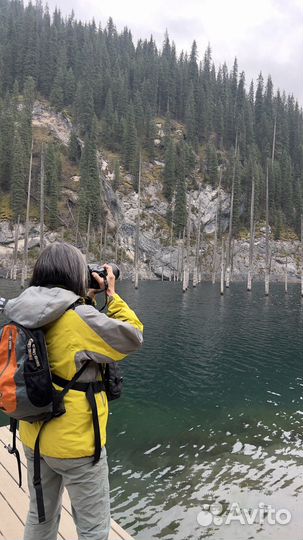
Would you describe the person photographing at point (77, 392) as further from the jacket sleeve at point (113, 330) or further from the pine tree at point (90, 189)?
the pine tree at point (90, 189)

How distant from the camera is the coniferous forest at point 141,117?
6694 centimetres

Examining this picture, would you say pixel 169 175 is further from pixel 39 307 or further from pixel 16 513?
pixel 39 307

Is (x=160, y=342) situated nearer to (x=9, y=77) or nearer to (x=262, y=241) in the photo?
(x=262, y=241)

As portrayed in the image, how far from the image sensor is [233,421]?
10.2 meters

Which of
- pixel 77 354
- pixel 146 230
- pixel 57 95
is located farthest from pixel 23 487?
pixel 57 95

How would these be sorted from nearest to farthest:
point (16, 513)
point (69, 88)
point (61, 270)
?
point (61, 270) < point (16, 513) < point (69, 88)

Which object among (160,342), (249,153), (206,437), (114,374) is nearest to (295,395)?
(206,437)

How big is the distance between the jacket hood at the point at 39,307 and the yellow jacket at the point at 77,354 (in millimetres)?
93

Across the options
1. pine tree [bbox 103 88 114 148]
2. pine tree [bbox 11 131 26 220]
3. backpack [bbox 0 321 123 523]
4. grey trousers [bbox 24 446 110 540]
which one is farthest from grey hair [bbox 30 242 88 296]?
pine tree [bbox 103 88 114 148]

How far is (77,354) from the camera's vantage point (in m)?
2.43

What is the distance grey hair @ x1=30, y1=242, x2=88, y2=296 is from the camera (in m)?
2.64

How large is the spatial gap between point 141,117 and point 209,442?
92.0 m

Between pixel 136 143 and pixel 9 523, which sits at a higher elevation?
pixel 136 143

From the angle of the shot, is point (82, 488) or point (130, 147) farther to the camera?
point (130, 147)
